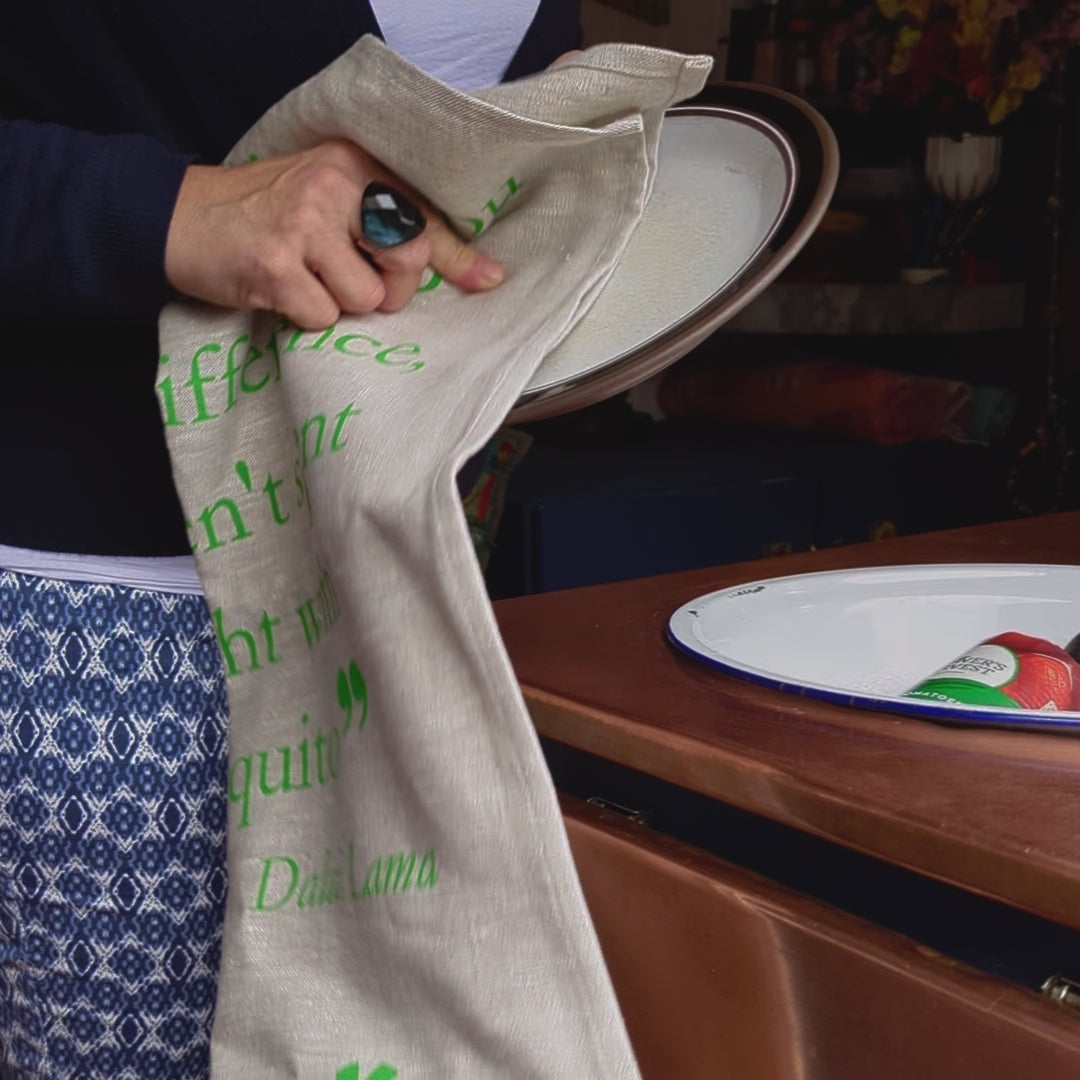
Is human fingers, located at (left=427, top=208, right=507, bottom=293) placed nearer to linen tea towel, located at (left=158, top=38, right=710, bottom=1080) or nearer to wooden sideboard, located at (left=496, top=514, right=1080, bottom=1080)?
linen tea towel, located at (left=158, top=38, right=710, bottom=1080)

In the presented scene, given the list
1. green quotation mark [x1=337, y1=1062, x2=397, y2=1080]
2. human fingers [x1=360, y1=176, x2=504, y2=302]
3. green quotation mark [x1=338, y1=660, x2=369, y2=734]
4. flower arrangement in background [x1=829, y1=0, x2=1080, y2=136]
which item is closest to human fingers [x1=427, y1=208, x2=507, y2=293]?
human fingers [x1=360, y1=176, x2=504, y2=302]

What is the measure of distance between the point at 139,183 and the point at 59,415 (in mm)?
128

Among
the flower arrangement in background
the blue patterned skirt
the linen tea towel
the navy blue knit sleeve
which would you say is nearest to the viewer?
the linen tea towel

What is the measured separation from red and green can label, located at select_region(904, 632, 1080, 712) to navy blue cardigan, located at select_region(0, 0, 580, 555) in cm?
30

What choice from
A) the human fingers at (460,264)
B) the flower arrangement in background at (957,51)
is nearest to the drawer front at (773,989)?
the human fingers at (460,264)

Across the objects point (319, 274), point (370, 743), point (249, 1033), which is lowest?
point (249, 1033)

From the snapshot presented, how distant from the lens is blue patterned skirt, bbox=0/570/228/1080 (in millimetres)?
634

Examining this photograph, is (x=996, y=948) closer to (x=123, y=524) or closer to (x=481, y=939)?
(x=481, y=939)

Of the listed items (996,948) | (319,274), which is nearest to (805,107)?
(319,274)

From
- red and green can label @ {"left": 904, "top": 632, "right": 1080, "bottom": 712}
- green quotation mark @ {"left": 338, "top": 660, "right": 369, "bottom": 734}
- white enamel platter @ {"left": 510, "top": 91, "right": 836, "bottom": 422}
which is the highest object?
white enamel platter @ {"left": 510, "top": 91, "right": 836, "bottom": 422}

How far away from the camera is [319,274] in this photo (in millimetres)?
524

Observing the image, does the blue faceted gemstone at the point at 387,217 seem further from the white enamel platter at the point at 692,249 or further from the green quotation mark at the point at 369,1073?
the green quotation mark at the point at 369,1073

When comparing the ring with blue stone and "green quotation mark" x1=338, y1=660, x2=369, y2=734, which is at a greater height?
the ring with blue stone

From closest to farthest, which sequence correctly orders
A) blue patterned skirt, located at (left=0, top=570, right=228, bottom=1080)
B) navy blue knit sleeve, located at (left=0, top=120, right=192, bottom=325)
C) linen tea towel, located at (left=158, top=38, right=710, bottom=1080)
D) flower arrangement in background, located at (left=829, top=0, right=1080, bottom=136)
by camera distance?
1. linen tea towel, located at (left=158, top=38, right=710, bottom=1080)
2. navy blue knit sleeve, located at (left=0, top=120, right=192, bottom=325)
3. blue patterned skirt, located at (left=0, top=570, right=228, bottom=1080)
4. flower arrangement in background, located at (left=829, top=0, right=1080, bottom=136)
